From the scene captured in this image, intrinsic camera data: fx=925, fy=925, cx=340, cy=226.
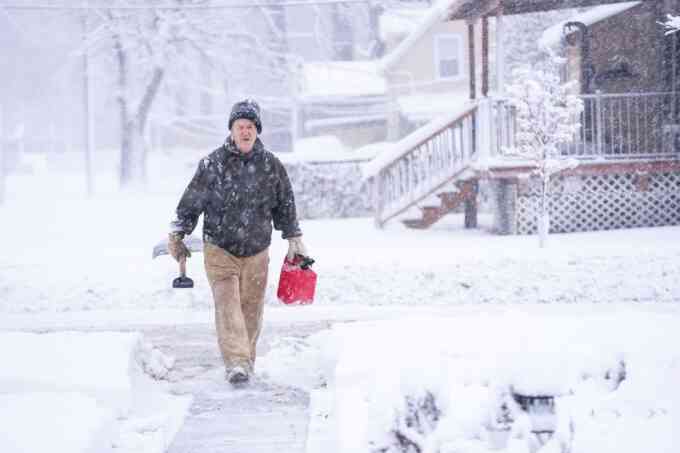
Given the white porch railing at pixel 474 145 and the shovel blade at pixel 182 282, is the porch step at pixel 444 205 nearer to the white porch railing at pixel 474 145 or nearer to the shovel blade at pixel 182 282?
the white porch railing at pixel 474 145

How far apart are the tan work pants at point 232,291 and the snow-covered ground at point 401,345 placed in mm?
500

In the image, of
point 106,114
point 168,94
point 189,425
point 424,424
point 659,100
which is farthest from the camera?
point 106,114

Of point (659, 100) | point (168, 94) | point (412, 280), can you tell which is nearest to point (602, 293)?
point (412, 280)

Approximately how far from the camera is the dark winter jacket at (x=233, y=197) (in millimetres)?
6434

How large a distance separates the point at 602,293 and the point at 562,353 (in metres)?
6.30

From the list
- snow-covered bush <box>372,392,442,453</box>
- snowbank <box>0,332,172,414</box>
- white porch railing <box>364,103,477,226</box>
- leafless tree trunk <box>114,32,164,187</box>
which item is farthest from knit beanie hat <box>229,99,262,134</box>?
leafless tree trunk <box>114,32,164,187</box>

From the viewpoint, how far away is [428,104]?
35625mm

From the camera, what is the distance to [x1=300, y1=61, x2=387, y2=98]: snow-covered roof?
38219 millimetres

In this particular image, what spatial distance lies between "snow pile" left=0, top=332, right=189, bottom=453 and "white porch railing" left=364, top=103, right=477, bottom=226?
33.1 feet

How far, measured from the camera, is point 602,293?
10617 millimetres

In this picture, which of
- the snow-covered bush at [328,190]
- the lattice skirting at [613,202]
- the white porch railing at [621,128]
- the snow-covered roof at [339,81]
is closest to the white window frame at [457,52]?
the snow-covered roof at [339,81]

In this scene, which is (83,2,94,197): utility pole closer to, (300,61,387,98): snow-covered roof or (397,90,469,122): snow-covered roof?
(300,61,387,98): snow-covered roof

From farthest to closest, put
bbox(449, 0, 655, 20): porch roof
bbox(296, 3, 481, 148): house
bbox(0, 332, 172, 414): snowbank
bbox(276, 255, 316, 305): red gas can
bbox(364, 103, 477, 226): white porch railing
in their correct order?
1. bbox(296, 3, 481, 148): house
2. bbox(364, 103, 477, 226): white porch railing
3. bbox(449, 0, 655, 20): porch roof
4. bbox(276, 255, 316, 305): red gas can
5. bbox(0, 332, 172, 414): snowbank

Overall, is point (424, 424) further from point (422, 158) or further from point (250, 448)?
point (422, 158)
